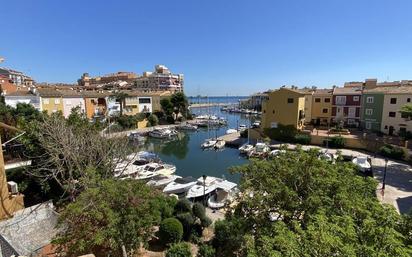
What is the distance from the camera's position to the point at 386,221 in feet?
23.3

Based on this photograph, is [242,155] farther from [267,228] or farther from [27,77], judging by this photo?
[27,77]

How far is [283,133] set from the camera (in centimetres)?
4219

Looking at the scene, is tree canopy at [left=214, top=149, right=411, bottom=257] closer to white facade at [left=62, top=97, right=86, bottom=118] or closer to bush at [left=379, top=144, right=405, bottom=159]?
bush at [left=379, top=144, right=405, bottom=159]

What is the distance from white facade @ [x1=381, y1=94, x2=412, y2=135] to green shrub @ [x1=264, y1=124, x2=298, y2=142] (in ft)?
50.4

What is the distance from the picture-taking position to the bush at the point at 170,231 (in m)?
13.3

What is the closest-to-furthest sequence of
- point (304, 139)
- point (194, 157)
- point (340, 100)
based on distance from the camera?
point (194, 157)
point (304, 139)
point (340, 100)

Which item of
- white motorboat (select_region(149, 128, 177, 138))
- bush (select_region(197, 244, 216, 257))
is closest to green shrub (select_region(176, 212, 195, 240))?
bush (select_region(197, 244, 216, 257))

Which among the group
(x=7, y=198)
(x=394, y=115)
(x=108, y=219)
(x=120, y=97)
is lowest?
(x=7, y=198)

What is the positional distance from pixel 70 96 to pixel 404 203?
58.4 meters

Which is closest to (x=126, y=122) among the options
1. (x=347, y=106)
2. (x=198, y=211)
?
(x=198, y=211)

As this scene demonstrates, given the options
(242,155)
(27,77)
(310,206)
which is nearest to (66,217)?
(310,206)

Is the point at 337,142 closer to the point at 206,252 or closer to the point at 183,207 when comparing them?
the point at 183,207

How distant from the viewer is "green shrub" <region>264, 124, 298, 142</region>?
41.2m

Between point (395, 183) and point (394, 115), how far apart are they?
22.4 metres
